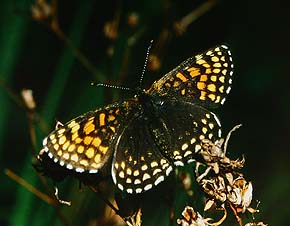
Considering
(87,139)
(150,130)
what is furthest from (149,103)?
(87,139)

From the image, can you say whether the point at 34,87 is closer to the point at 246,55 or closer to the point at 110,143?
the point at 246,55

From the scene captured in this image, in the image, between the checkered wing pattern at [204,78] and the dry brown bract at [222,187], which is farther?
the checkered wing pattern at [204,78]

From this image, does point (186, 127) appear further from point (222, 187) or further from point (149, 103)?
point (222, 187)

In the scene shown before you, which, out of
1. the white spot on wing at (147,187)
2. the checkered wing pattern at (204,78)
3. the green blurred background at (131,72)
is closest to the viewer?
the white spot on wing at (147,187)

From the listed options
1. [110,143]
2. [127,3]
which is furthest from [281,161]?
[110,143]

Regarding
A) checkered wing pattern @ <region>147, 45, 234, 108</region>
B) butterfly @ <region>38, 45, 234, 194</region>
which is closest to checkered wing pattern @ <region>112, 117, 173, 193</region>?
butterfly @ <region>38, 45, 234, 194</region>

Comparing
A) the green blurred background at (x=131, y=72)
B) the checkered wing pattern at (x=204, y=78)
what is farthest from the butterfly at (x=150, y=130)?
the green blurred background at (x=131, y=72)

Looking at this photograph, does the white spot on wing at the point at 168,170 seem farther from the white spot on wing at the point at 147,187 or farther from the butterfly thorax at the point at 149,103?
the butterfly thorax at the point at 149,103
